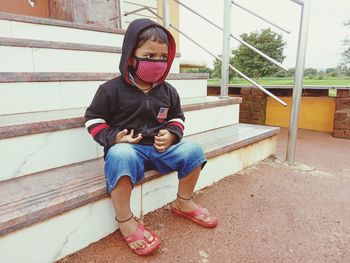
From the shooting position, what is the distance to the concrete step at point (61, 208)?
76cm

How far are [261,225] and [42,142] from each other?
92 centimetres

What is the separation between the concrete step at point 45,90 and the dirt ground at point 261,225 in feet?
2.19

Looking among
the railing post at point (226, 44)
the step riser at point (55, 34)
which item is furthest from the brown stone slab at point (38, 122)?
the railing post at point (226, 44)

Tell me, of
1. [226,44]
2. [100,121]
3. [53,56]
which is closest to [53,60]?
[53,56]

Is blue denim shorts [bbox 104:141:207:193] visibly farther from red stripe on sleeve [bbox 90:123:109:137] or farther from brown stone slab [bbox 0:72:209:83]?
brown stone slab [bbox 0:72:209:83]

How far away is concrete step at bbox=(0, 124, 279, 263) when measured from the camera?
2.50 ft

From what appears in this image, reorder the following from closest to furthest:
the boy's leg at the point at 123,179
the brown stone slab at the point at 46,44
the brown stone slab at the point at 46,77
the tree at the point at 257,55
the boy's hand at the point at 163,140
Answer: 1. the boy's leg at the point at 123,179
2. the boy's hand at the point at 163,140
3. the brown stone slab at the point at 46,77
4. the brown stone slab at the point at 46,44
5. the tree at the point at 257,55

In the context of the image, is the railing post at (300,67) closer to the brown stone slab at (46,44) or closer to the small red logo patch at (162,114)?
the small red logo patch at (162,114)

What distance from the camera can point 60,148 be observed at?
3.52 ft

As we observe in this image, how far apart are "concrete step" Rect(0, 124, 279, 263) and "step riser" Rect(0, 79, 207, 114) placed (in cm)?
35

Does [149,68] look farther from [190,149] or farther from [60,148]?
[60,148]

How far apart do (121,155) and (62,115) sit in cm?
41

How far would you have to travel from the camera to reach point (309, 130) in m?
3.13

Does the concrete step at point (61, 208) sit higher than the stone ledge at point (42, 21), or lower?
lower
